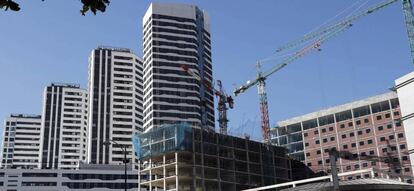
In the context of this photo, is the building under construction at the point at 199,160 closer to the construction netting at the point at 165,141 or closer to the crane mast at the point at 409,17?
the construction netting at the point at 165,141

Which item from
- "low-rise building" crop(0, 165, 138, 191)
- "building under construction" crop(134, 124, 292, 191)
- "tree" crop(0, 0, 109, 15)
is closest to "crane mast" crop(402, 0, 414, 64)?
"building under construction" crop(134, 124, 292, 191)

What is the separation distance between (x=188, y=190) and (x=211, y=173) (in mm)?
8025

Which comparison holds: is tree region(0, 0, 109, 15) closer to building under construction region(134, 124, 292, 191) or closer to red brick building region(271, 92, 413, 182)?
building under construction region(134, 124, 292, 191)

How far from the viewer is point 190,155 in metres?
121

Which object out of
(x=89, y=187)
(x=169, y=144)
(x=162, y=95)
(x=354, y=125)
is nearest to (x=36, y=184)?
(x=89, y=187)

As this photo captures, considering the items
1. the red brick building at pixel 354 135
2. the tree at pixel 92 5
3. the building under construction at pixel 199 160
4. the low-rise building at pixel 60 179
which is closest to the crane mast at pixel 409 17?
the red brick building at pixel 354 135

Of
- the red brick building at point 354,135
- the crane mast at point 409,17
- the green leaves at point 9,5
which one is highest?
the crane mast at point 409,17

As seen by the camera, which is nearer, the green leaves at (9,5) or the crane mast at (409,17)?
the green leaves at (9,5)

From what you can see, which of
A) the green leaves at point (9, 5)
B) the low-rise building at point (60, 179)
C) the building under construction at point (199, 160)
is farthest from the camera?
the low-rise building at point (60, 179)

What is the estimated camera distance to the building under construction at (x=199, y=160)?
119 meters

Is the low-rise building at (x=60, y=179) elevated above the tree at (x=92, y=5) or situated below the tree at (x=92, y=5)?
above

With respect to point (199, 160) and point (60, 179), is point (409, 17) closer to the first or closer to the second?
point (199, 160)

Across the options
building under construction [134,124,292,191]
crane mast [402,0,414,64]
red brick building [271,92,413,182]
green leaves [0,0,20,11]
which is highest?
crane mast [402,0,414,64]

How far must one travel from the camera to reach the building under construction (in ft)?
392
